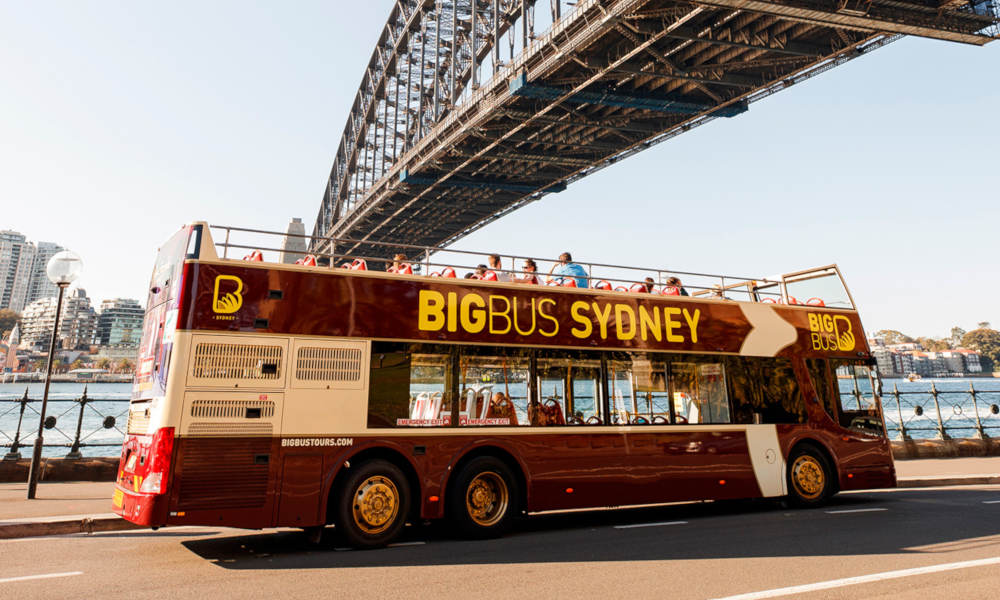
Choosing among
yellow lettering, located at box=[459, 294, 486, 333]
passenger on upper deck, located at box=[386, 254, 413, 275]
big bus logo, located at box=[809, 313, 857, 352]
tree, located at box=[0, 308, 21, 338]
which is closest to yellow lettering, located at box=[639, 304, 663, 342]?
yellow lettering, located at box=[459, 294, 486, 333]

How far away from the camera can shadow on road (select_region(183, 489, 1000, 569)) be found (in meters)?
6.71

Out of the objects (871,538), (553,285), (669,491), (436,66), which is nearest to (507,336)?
(553,285)

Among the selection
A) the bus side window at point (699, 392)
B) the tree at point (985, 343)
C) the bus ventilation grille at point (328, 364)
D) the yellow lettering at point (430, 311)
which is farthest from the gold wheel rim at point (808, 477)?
the tree at point (985, 343)

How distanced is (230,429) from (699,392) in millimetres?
6353

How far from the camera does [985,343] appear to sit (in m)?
189

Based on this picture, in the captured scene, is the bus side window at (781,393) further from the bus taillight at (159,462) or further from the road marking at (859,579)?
the bus taillight at (159,462)

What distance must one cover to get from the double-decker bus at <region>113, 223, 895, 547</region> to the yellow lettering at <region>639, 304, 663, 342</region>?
0.02 m

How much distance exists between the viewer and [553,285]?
29.2 ft

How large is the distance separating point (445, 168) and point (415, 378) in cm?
4376

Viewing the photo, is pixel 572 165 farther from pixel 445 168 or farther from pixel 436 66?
pixel 436 66

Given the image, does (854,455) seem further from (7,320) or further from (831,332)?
(7,320)

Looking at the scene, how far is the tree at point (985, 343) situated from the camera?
182 meters

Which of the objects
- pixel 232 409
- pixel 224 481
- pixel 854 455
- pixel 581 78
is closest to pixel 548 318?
pixel 232 409

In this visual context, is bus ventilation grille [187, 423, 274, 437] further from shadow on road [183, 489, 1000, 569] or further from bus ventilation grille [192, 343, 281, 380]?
shadow on road [183, 489, 1000, 569]
